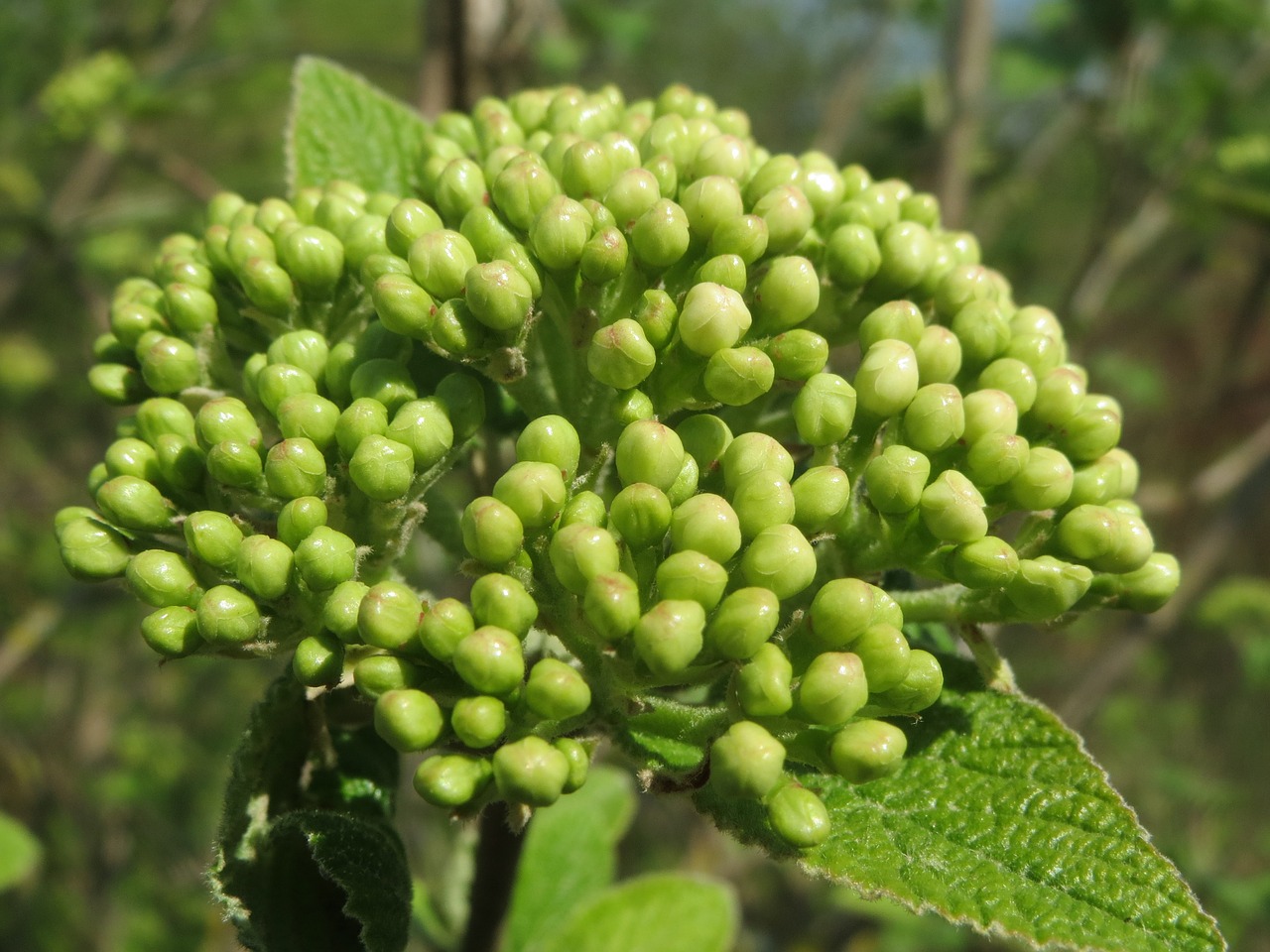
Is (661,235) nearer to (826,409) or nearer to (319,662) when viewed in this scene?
(826,409)

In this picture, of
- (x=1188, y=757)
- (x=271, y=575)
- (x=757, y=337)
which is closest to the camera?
(x=271, y=575)

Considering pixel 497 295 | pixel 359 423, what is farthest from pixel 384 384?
pixel 497 295

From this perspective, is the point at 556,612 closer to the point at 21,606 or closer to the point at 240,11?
the point at 21,606

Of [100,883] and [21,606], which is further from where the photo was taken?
[21,606]

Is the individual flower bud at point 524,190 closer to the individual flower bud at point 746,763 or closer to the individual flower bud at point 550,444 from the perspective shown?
the individual flower bud at point 550,444

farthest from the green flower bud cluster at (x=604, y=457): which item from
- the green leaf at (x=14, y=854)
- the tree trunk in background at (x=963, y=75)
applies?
the green leaf at (x=14, y=854)

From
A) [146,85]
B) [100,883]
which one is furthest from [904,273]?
[100,883]

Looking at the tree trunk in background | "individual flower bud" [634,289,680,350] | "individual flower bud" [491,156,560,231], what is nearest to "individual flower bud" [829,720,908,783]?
"individual flower bud" [634,289,680,350]
